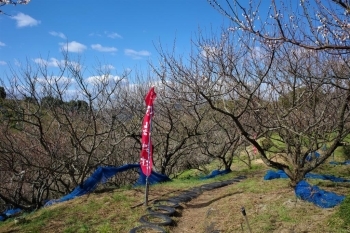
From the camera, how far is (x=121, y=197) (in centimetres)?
795

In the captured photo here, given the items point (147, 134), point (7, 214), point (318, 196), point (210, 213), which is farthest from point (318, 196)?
point (7, 214)

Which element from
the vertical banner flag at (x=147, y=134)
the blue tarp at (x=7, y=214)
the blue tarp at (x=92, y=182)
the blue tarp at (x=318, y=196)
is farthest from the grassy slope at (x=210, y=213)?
the blue tarp at (x=7, y=214)

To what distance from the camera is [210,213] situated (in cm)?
668

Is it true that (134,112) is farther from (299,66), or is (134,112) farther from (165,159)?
(299,66)

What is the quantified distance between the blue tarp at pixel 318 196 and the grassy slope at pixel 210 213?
0.50 ft

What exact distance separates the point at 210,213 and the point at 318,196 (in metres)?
2.14

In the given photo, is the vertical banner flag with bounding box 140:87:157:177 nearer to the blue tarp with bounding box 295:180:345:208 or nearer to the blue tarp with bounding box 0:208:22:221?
the blue tarp with bounding box 295:180:345:208

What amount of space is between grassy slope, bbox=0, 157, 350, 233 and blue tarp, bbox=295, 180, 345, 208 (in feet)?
0.50

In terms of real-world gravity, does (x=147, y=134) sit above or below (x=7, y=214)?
above

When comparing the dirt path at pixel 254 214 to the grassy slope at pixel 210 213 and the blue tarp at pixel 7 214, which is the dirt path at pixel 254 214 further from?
the blue tarp at pixel 7 214

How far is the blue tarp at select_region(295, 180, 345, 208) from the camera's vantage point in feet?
19.2

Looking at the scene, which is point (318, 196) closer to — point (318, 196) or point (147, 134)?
point (318, 196)

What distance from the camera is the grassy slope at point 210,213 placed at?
5375 mm

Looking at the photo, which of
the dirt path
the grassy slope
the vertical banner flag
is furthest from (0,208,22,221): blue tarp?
the dirt path
